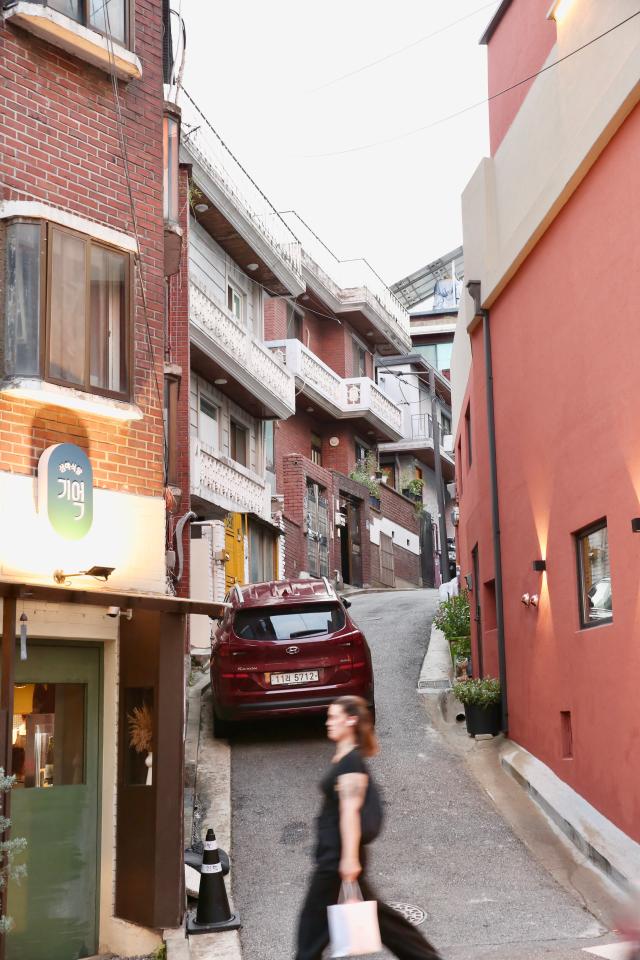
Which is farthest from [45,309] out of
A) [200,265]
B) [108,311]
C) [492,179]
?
[200,265]

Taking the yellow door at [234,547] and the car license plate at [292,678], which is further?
the yellow door at [234,547]

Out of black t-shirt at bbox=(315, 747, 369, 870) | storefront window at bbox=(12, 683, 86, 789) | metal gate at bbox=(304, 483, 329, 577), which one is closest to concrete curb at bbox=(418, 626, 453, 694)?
storefront window at bbox=(12, 683, 86, 789)

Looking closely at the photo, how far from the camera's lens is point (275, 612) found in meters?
13.5

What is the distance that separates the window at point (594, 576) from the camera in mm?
10812

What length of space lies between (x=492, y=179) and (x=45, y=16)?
7903mm

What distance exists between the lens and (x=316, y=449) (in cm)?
3606

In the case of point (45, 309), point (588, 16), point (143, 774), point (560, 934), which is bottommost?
point (560, 934)

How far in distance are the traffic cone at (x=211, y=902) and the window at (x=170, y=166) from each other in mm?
6368

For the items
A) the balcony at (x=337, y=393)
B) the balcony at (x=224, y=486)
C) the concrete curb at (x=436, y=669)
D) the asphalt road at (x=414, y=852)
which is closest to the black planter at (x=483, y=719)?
the asphalt road at (x=414, y=852)

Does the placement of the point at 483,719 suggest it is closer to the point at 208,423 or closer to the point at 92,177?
the point at 92,177

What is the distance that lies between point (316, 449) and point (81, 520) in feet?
89.2

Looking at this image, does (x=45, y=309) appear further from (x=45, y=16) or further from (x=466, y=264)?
(x=466, y=264)

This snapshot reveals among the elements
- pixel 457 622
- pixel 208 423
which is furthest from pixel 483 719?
pixel 208 423

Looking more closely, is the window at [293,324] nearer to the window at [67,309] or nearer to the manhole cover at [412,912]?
the window at [67,309]
